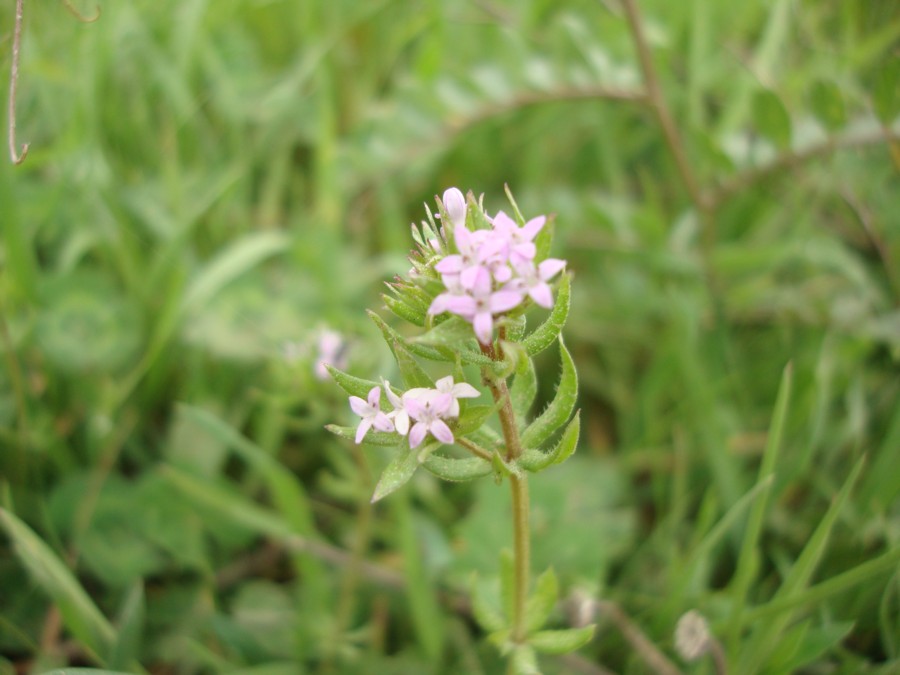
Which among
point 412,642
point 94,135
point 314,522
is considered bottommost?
point 412,642

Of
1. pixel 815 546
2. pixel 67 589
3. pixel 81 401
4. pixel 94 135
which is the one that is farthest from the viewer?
pixel 94 135

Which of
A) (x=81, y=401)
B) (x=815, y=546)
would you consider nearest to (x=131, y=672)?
(x=81, y=401)

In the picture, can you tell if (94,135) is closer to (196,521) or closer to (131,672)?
(196,521)

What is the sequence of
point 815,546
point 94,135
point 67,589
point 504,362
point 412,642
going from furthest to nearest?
1. point 94,135
2. point 412,642
3. point 67,589
4. point 815,546
5. point 504,362

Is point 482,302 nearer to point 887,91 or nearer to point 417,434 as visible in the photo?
point 417,434

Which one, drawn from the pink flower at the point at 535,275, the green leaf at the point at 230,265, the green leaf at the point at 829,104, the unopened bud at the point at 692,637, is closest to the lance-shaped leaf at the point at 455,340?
the pink flower at the point at 535,275

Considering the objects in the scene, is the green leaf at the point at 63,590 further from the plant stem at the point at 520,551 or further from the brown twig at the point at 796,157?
the brown twig at the point at 796,157

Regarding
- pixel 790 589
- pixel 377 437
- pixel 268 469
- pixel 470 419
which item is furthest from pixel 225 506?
pixel 790 589
